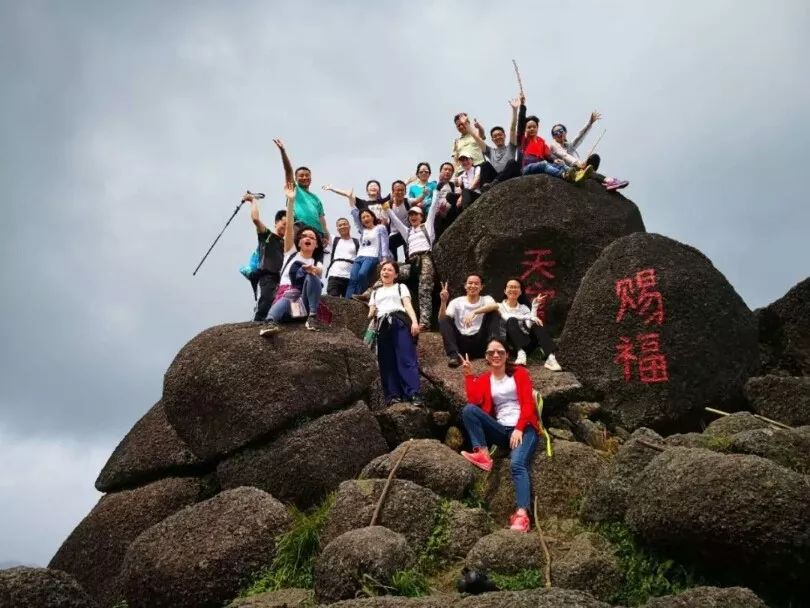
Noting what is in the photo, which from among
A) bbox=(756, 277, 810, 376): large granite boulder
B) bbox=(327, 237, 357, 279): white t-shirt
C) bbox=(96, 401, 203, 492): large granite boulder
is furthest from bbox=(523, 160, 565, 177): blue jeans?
bbox=(96, 401, 203, 492): large granite boulder

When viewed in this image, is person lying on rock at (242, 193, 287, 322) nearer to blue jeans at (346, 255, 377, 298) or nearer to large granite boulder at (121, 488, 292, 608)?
blue jeans at (346, 255, 377, 298)

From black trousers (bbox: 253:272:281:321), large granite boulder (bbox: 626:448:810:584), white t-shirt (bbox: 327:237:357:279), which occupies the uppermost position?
white t-shirt (bbox: 327:237:357:279)

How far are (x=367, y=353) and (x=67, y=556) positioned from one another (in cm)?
592

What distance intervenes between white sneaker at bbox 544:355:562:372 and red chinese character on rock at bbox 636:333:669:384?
1.41 m

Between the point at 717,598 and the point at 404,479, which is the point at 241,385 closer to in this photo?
the point at 404,479

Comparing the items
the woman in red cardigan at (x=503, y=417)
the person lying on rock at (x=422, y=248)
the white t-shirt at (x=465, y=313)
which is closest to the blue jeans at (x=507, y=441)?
the woman in red cardigan at (x=503, y=417)

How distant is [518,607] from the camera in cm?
702

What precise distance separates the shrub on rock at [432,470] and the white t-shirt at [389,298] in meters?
3.49

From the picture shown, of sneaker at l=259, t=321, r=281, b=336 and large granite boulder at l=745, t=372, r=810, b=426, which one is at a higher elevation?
sneaker at l=259, t=321, r=281, b=336

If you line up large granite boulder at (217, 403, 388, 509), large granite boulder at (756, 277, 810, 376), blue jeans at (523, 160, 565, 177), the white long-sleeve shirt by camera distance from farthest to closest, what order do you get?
blue jeans at (523, 160, 565, 177)
the white long-sleeve shirt
large granite boulder at (756, 277, 810, 376)
large granite boulder at (217, 403, 388, 509)

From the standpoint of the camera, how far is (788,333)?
1497cm

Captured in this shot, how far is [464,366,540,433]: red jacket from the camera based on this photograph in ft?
35.1

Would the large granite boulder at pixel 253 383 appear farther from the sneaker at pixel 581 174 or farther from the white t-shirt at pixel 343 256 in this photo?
the sneaker at pixel 581 174

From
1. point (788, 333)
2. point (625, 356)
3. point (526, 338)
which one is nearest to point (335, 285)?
point (526, 338)
